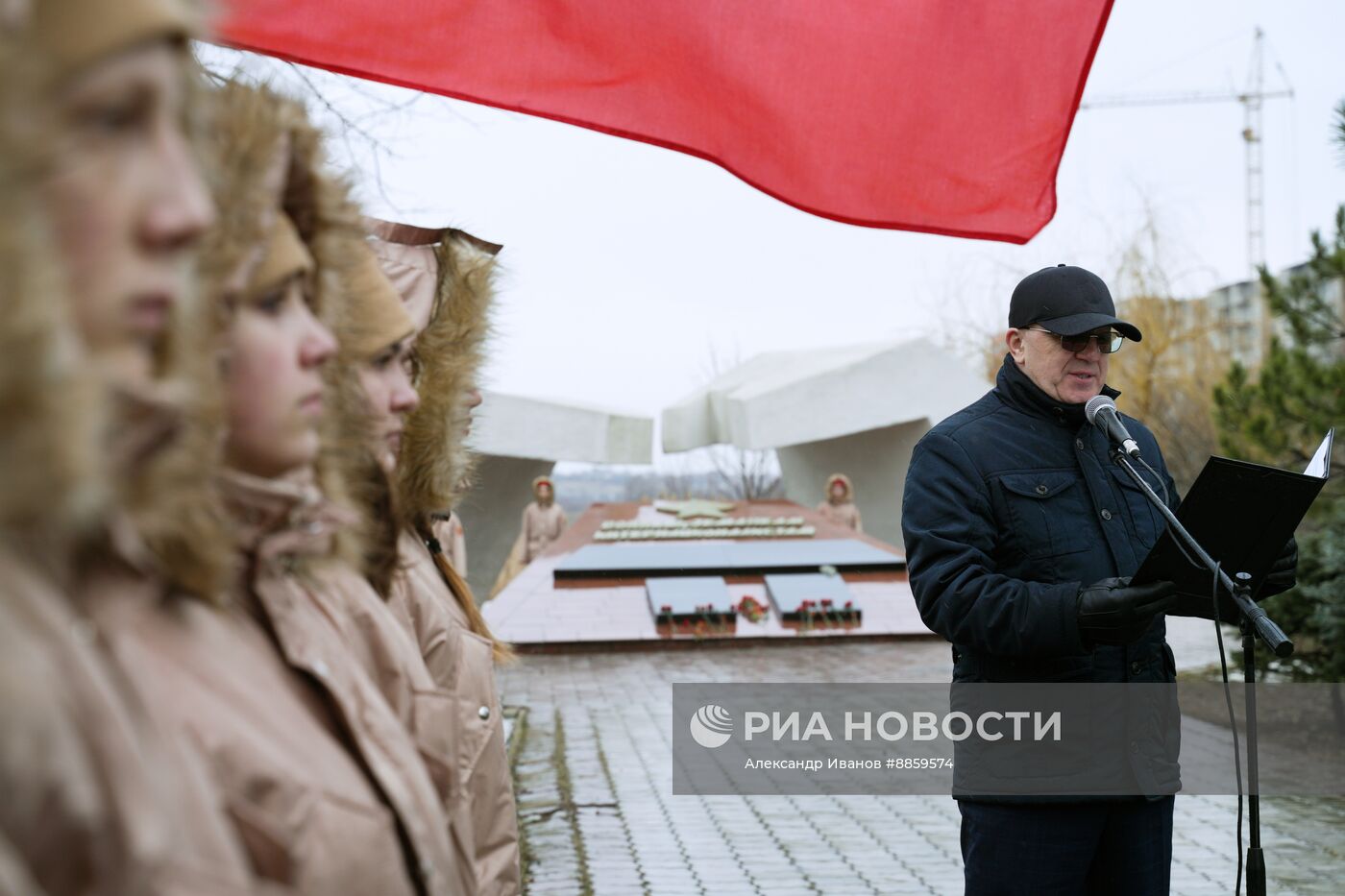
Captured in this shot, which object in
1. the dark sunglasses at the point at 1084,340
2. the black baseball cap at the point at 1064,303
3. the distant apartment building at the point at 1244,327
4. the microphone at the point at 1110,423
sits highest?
the distant apartment building at the point at 1244,327

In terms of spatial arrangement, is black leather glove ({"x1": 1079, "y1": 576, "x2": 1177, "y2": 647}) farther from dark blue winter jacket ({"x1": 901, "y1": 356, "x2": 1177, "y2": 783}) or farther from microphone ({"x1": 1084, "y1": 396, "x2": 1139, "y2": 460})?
microphone ({"x1": 1084, "y1": 396, "x2": 1139, "y2": 460})

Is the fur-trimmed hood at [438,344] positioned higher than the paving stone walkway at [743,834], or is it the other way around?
the fur-trimmed hood at [438,344]

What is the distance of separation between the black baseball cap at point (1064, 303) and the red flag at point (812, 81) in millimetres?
204

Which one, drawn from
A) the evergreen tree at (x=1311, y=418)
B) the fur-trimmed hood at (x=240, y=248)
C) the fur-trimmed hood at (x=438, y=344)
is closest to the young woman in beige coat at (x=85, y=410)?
the fur-trimmed hood at (x=240, y=248)

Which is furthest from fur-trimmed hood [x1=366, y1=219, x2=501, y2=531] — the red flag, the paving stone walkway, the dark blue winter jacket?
the paving stone walkway

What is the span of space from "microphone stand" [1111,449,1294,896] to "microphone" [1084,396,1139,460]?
192mm

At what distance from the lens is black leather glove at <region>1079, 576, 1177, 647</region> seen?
3.04 metres

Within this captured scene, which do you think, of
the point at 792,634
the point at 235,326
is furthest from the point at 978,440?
the point at 792,634

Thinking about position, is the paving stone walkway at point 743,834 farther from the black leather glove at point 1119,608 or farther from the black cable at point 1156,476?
the black leather glove at point 1119,608

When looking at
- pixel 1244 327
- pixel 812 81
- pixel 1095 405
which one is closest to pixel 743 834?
pixel 1095 405

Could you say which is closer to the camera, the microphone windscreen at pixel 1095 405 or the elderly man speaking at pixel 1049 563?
the elderly man speaking at pixel 1049 563

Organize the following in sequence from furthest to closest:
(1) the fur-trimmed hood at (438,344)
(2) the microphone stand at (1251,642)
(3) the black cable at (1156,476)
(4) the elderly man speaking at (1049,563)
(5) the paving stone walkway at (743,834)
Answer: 1. (5) the paving stone walkway at (743,834)
2. (3) the black cable at (1156,476)
3. (1) the fur-trimmed hood at (438,344)
4. (4) the elderly man speaking at (1049,563)
5. (2) the microphone stand at (1251,642)

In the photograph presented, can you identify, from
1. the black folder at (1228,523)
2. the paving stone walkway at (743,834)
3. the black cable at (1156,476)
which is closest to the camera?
the black folder at (1228,523)

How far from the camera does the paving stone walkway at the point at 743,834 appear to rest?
19.5 ft
